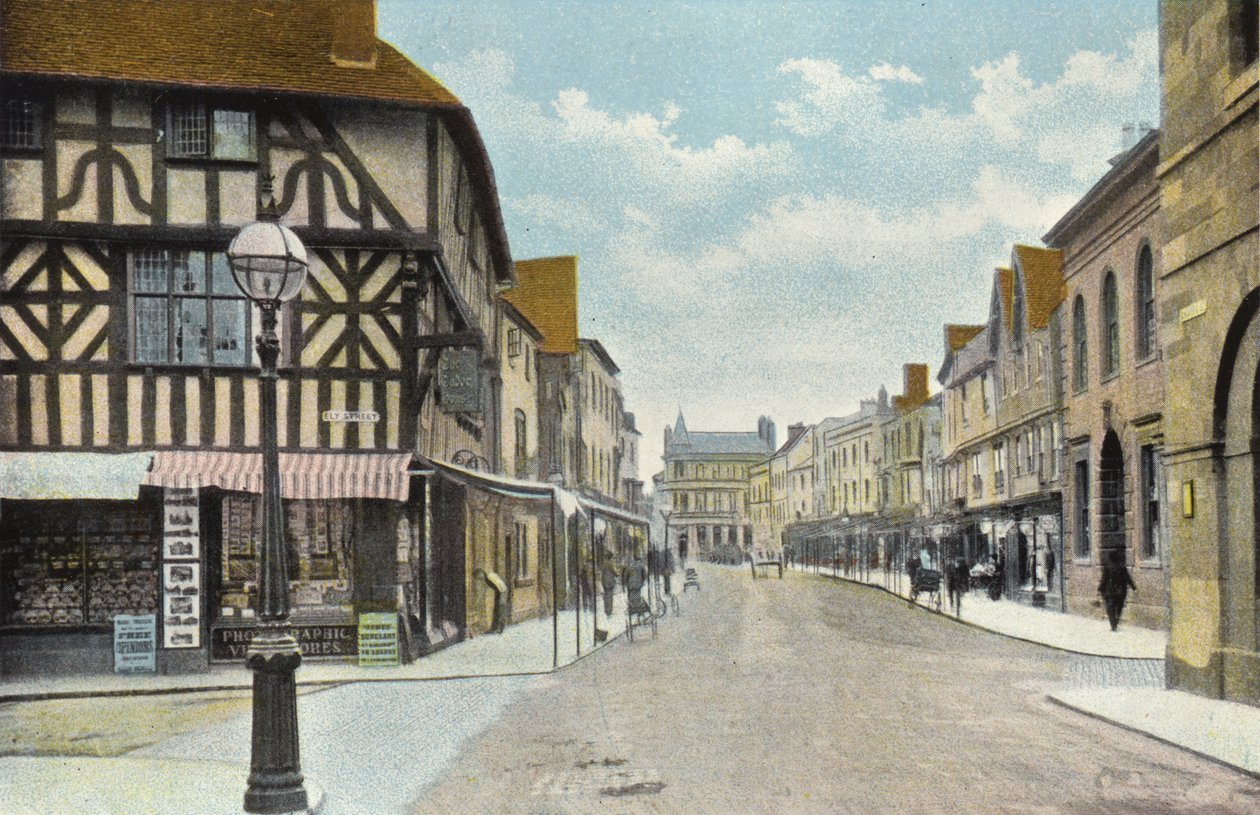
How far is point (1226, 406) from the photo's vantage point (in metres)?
13.3

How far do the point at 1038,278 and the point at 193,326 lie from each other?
2230 centimetres

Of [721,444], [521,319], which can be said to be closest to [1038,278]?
[521,319]

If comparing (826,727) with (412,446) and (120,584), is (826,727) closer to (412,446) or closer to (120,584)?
(412,446)

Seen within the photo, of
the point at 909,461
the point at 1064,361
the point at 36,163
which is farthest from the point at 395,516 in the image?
the point at 909,461

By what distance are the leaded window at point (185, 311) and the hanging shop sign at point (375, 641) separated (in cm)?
384

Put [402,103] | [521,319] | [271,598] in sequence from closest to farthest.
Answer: [271,598]
[402,103]
[521,319]

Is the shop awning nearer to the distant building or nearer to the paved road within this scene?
the paved road

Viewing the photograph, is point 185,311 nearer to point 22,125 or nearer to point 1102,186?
point 22,125

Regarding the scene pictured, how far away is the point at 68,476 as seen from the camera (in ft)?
53.9

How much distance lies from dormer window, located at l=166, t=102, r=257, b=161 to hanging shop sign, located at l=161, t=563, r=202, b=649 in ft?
17.9

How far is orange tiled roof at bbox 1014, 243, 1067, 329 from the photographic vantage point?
3209 cm

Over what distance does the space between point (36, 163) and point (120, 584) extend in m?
5.59

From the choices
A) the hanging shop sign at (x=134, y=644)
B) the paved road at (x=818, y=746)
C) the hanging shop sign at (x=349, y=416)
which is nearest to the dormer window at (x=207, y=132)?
the hanging shop sign at (x=349, y=416)

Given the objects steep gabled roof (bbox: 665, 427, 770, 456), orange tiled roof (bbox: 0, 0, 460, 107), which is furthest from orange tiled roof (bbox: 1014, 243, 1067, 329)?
steep gabled roof (bbox: 665, 427, 770, 456)
